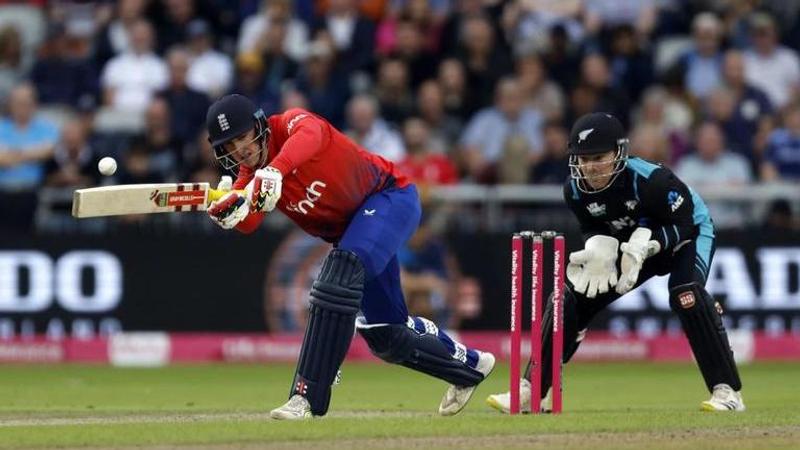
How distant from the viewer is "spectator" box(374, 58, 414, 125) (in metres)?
13.6

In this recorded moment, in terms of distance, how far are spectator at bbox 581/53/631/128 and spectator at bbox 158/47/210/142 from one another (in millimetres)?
3054

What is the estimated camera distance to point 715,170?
13.3 m

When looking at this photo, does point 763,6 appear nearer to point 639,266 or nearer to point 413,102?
point 413,102

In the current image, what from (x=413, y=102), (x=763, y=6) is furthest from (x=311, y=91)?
(x=763, y=6)

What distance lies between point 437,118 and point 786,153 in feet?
9.04

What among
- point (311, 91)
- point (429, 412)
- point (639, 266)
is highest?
point (311, 91)

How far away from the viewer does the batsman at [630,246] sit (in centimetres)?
767

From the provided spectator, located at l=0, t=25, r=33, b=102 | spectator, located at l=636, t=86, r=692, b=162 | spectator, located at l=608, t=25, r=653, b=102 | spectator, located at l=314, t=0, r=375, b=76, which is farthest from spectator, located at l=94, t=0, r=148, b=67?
spectator, located at l=636, t=86, r=692, b=162

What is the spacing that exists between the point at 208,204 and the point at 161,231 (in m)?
5.85

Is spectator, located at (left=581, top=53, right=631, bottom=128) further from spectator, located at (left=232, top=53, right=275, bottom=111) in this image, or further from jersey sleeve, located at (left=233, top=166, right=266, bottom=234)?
jersey sleeve, located at (left=233, top=166, right=266, bottom=234)

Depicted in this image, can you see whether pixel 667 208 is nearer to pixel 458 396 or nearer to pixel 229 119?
pixel 458 396

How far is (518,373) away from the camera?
759 cm

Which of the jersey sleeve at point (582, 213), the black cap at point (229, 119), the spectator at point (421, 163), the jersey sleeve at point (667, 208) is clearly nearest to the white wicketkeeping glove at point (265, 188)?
the black cap at point (229, 119)

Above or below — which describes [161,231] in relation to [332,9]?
below
